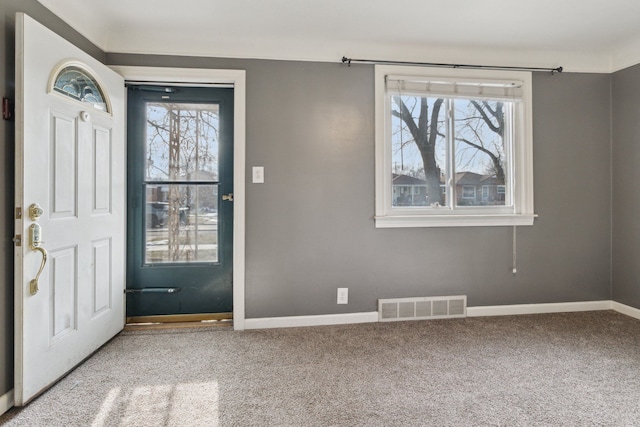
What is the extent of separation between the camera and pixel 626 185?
2838 mm

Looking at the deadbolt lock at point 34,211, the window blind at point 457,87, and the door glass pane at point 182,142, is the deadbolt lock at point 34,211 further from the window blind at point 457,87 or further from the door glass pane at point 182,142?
the window blind at point 457,87

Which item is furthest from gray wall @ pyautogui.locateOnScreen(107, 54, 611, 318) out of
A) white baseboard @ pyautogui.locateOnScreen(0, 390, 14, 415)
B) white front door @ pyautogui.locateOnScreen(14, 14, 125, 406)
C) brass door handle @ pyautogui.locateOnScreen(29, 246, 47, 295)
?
white baseboard @ pyautogui.locateOnScreen(0, 390, 14, 415)

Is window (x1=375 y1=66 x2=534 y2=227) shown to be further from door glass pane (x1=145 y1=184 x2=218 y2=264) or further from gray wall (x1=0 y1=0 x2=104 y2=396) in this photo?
gray wall (x1=0 y1=0 x2=104 y2=396)

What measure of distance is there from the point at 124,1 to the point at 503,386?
10.5 feet

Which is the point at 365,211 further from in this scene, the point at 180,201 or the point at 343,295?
the point at 180,201

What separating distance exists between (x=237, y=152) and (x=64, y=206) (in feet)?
3.74

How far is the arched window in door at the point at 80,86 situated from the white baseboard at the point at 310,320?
1.86 m

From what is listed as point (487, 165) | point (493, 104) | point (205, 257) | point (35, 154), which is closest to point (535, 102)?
point (493, 104)

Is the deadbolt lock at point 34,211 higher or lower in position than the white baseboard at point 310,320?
higher

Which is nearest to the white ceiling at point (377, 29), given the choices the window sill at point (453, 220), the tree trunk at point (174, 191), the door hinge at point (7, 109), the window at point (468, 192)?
the tree trunk at point (174, 191)

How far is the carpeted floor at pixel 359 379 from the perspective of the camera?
1535 mm

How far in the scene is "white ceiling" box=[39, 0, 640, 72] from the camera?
2131 millimetres

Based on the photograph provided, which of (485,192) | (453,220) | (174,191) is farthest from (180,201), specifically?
(485,192)

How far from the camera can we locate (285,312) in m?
2.64
